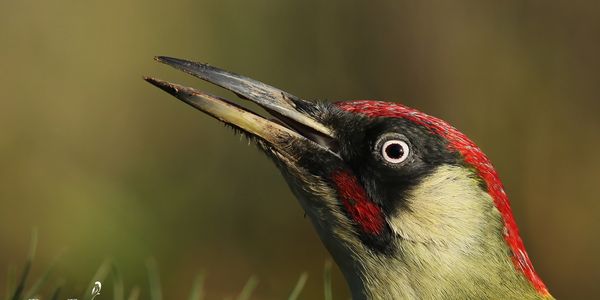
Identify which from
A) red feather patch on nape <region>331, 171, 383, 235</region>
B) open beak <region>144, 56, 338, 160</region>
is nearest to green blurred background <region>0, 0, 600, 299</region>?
open beak <region>144, 56, 338, 160</region>

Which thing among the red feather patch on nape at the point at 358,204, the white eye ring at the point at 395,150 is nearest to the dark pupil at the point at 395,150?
the white eye ring at the point at 395,150

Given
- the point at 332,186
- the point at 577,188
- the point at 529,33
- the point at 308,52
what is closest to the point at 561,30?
the point at 529,33

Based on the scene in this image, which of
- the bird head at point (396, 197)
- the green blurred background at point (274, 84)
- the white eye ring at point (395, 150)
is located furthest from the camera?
the green blurred background at point (274, 84)

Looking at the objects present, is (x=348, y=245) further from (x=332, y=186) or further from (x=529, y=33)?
(x=529, y=33)

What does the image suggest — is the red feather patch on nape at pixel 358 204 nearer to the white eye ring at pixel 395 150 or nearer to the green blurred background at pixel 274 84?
the white eye ring at pixel 395 150

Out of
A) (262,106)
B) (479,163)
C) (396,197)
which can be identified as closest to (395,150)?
(396,197)

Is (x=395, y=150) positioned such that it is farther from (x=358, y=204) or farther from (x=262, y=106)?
(x=262, y=106)

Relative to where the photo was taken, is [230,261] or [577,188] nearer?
[230,261]
